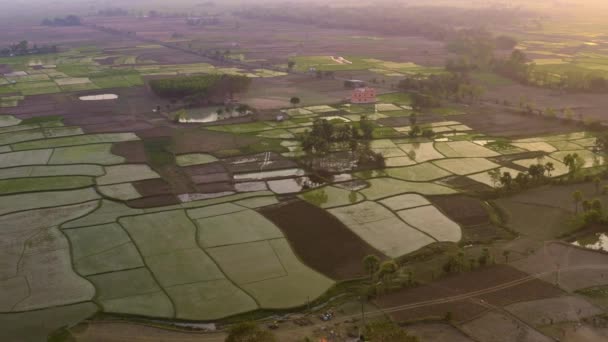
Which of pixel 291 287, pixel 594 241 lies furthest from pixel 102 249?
pixel 594 241

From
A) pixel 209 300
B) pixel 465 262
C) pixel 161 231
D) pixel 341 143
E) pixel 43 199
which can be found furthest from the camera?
pixel 341 143

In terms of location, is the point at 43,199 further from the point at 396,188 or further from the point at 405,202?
the point at 405,202

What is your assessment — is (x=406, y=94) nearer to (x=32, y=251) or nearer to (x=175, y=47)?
(x=32, y=251)

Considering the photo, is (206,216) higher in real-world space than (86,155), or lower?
lower

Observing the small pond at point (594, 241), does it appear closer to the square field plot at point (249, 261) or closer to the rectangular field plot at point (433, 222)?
the rectangular field plot at point (433, 222)

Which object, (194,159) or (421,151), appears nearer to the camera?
(194,159)

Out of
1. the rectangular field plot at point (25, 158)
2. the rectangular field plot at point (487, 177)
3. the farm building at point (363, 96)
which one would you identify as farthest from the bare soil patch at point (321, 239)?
the farm building at point (363, 96)

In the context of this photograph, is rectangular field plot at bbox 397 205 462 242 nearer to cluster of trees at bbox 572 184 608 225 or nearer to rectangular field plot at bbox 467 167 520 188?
rectangular field plot at bbox 467 167 520 188
